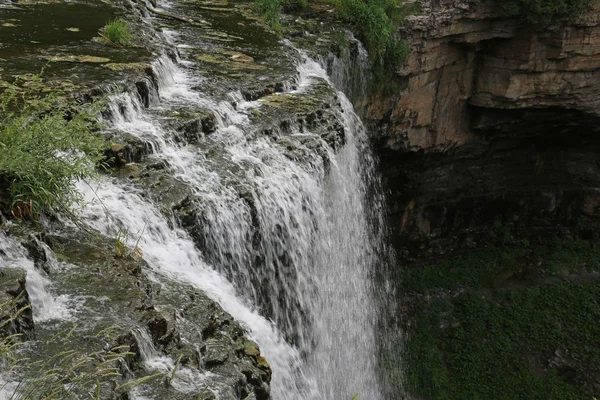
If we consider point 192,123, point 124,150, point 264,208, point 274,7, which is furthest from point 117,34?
point 274,7

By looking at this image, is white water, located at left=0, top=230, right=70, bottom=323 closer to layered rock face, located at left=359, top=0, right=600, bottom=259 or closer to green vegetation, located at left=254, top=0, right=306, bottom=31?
green vegetation, located at left=254, top=0, right=306, bottom=31

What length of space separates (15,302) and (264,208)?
309 cm

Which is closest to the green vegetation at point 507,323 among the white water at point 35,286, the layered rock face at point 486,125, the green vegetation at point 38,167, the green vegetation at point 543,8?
the layered rock face at point 486,125

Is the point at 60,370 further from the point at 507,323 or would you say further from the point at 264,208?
the point at 507,323

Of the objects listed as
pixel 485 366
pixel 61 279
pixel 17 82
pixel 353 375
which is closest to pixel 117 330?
pixel 61 279

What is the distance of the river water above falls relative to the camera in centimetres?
504

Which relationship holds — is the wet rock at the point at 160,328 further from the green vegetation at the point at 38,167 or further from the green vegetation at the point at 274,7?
the green vegetation at the point at 274,7

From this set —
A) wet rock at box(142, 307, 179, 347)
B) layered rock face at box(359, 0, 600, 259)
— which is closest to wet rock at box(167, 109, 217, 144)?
wet rock at box(142, 307, 179, 347)

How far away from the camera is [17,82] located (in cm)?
628

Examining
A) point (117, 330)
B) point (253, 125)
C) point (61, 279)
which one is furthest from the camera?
point (253, 125)

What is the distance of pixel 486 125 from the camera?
14.3 m

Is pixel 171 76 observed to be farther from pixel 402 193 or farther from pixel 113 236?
pixel 402 193

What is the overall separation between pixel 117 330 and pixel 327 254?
4.01 meters

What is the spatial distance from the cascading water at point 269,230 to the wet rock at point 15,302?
3.89 ft
